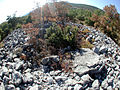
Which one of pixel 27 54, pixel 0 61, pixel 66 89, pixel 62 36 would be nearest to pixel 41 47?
pixel 27 54

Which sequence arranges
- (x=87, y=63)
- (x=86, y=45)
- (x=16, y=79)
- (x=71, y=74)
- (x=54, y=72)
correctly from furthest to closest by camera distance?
1. (x=86, y=45)
2. (x=87, y=63)
3. (x=54, y=72)
4. (x=71, y=74)
5. (x=16, y=79)

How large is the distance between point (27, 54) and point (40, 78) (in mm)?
1932

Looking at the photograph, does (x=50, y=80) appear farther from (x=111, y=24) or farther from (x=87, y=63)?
(x=111, y=24)

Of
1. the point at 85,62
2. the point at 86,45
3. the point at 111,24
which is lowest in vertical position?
the point at 85,62

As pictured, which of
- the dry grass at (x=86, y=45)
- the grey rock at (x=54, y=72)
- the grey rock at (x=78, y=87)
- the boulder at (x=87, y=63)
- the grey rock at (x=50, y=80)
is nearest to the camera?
the grey rock at (x=78, y=87)

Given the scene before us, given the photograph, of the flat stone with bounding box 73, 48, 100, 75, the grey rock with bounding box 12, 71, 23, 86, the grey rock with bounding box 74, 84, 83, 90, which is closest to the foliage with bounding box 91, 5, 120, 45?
the flat stone with bounding box 73, 48, 100, 75

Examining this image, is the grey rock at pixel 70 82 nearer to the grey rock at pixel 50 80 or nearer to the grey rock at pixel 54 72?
the grey rock at pixel 50 80

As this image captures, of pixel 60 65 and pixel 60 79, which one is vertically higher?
pixel 60 65

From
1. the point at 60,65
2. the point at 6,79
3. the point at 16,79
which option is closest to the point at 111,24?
the point at 60,65

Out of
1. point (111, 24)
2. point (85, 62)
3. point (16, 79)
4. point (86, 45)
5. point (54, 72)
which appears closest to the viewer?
point (16, 79)

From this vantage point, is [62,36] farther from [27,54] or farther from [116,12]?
[116,12]

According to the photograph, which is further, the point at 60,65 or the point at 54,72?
the point at 60,65

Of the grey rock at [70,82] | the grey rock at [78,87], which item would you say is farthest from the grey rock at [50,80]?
the grey rock at [78,87]

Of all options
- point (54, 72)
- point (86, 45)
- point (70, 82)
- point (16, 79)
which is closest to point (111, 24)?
point (86, 45)
